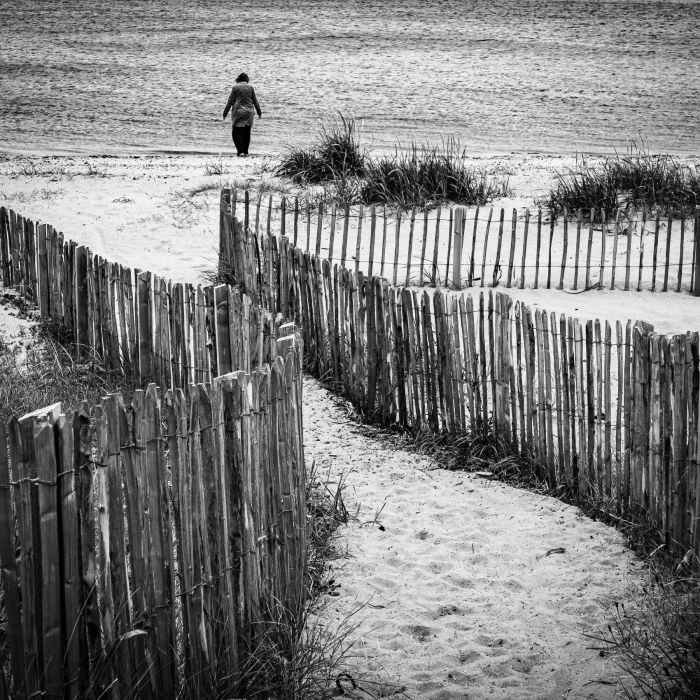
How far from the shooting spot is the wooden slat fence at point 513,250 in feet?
26.0

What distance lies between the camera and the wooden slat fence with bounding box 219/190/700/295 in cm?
793

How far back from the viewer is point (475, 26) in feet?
88.5

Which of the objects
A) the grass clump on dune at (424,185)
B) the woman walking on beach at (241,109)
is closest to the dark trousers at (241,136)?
the woman walking on beach at (241,109)

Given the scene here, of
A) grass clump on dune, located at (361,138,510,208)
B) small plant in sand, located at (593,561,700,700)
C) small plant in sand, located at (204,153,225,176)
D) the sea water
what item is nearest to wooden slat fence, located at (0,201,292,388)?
small plant in sand, located at (593,561,700,700)

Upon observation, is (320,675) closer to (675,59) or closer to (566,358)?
(566,358)

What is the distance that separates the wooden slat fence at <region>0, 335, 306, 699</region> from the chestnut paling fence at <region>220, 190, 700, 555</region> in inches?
71.8

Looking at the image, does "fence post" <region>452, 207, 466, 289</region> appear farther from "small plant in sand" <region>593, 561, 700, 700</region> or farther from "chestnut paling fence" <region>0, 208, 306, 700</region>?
"small plant in sand" <region>593, 561, 700, 700</region>

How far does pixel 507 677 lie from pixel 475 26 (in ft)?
86.8

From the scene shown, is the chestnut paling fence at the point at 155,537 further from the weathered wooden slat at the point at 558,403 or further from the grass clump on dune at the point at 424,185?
the grass clump on dune at the point at 424,185

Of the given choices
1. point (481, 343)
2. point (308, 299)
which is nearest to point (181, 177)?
point (308, 299)

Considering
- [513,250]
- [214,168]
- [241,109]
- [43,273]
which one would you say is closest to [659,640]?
[513,250]

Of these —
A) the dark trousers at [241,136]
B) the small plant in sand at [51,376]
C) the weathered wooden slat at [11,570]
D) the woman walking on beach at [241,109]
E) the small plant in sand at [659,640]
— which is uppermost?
the woman walking on beach at [241,109]

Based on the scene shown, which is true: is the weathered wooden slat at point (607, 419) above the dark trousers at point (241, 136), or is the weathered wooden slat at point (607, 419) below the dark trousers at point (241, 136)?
below

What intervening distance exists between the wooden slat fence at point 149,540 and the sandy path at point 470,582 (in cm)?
54
